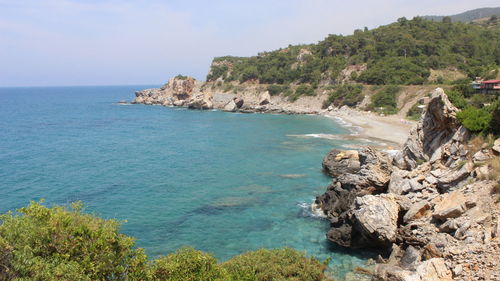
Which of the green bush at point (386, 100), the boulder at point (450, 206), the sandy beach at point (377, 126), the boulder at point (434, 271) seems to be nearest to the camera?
the boulder at point (434, 271)

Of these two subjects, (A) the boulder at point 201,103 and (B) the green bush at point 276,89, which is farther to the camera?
(A) the boulder at point 201,103

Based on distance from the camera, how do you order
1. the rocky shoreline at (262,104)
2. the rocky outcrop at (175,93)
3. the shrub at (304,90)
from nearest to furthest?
the rocky shoreline at (262,104) < the shrub at (304,90) < the rocky outcrop at (175,93)

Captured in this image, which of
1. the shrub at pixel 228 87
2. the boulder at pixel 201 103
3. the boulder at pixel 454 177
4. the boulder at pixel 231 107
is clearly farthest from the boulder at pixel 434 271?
the shrub at pixel 228 87

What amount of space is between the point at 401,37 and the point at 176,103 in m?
75.2

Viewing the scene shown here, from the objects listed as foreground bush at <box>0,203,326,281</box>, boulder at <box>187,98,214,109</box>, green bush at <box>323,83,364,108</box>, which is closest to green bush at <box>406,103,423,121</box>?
green bush at <box>323,83,364,108</box>

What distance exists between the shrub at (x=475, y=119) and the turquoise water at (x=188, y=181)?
41.0 ft

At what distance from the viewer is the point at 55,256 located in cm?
1154

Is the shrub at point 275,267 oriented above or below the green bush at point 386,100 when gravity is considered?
below

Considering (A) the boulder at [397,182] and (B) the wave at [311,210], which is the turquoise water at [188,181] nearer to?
(B) the wave at [311,210]

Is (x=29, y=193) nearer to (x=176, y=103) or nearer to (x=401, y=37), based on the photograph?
(x=176, y=103)

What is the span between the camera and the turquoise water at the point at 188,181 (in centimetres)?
2566

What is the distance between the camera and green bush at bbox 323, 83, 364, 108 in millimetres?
92500

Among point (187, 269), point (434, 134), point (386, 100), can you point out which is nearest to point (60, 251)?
point (187, 269)

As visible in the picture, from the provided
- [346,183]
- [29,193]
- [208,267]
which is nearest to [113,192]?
[29,193]
